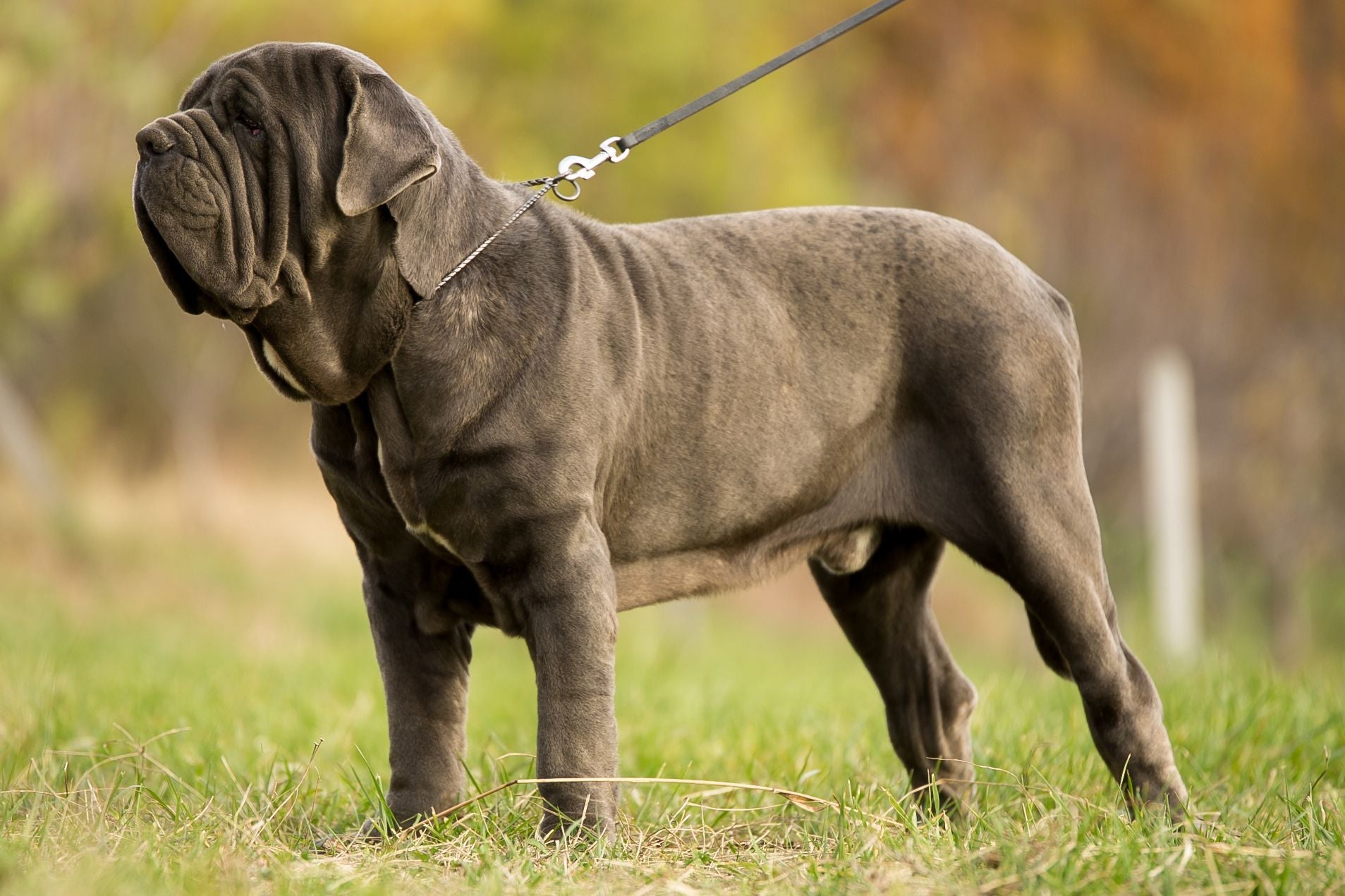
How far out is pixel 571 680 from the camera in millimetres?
2971

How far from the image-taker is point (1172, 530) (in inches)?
349

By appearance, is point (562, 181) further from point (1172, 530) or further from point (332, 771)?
point (1172, 530)

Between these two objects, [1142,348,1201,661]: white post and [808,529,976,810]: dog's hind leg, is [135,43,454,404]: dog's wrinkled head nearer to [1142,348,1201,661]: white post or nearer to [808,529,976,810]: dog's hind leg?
[808,529,976,810]: dog's hind leg

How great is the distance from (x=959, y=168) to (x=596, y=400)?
10.8 meters

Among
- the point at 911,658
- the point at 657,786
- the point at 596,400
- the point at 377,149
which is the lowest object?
the point at 657,786

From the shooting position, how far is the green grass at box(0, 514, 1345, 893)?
2605 mm

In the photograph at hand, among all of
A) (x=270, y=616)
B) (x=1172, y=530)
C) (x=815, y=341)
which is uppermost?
(x=815, y=341)

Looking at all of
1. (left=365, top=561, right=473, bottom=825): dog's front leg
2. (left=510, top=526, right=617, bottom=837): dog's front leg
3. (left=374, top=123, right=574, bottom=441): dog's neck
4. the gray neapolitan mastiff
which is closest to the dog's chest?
the gray neapolitan mastiff

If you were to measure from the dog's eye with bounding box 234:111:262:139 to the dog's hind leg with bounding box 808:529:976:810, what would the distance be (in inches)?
75.6

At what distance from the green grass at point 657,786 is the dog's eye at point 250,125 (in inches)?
57.1

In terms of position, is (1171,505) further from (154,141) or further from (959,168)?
(154,141)

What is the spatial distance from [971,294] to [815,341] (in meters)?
0.41

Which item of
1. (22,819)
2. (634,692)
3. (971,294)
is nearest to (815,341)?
(971,294)

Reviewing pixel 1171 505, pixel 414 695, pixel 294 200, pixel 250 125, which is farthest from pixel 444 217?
pixel 1171 505
